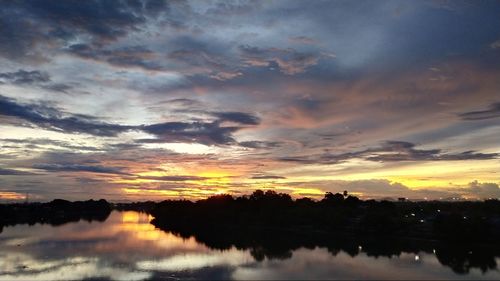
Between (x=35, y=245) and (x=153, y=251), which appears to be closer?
(x=153, y=251)

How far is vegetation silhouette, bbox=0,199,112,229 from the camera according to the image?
113m

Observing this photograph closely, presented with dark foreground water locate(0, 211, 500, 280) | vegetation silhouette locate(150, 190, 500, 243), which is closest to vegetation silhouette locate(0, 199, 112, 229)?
vegetation silhouette locate(150, 190, 500, 243)

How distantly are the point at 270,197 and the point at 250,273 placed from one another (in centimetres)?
7246

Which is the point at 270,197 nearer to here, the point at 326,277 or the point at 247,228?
the point at 247,228

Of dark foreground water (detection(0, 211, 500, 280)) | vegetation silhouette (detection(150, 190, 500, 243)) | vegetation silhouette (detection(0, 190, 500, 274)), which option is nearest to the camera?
dark foreground water (detection(0, 211, 500, 280))

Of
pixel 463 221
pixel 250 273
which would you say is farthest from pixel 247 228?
pixel 250 273

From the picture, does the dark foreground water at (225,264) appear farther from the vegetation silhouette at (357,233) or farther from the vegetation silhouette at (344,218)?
the vegetation silhouette at (344,218)

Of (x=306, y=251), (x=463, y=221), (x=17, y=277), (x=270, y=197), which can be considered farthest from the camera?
(x=270, y=197)

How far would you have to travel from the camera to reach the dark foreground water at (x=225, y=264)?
31406 mm

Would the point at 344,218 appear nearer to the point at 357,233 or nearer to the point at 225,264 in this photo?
the point at 357,233

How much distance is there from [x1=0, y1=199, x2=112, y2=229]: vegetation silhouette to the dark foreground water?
7115 cm

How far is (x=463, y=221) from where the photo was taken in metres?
48.5

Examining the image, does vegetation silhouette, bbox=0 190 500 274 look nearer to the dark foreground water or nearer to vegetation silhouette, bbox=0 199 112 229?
the dark foreground water

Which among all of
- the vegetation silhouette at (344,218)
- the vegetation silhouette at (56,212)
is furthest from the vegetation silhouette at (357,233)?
the vegetation silhouette at (56,212)
